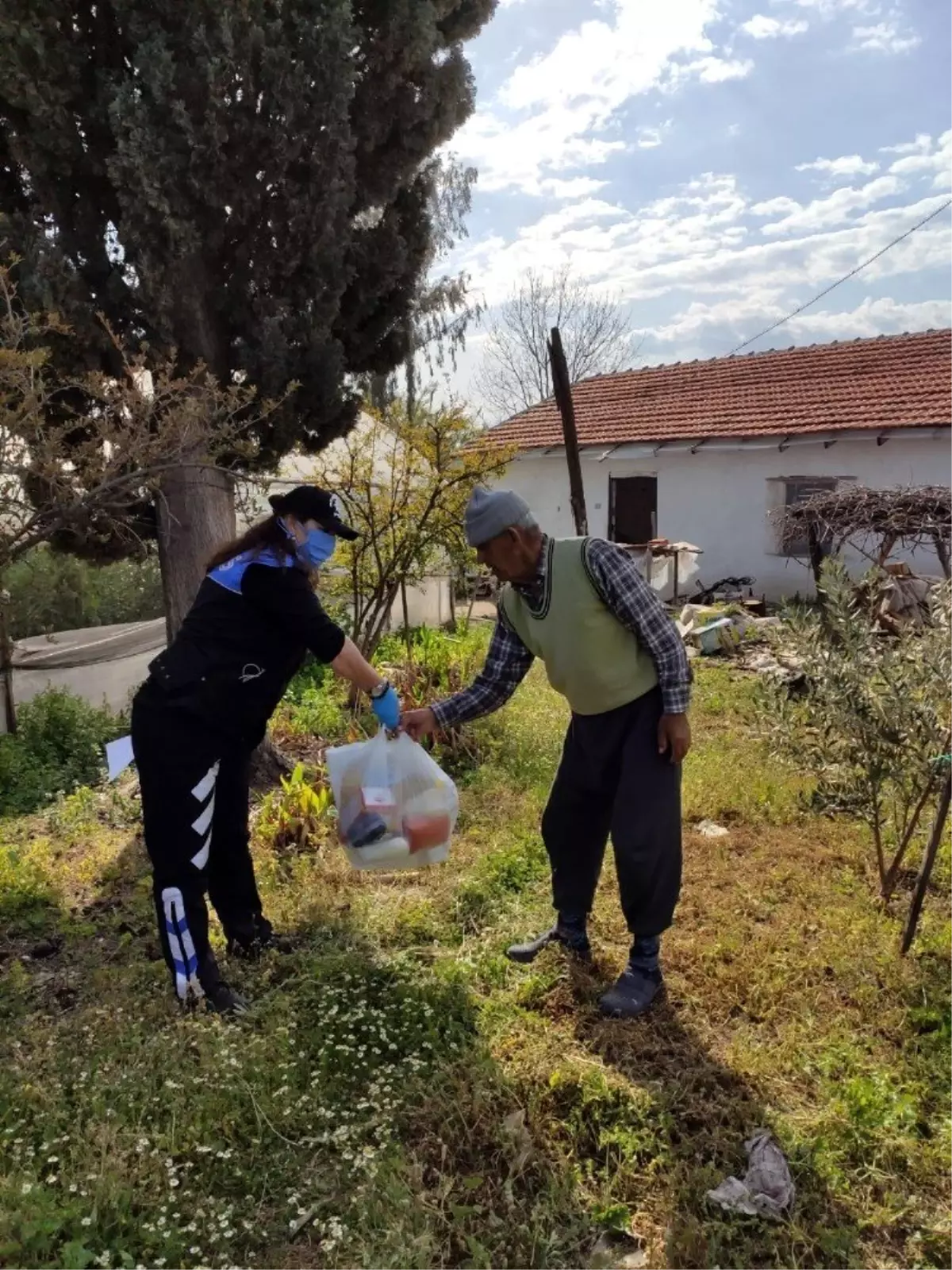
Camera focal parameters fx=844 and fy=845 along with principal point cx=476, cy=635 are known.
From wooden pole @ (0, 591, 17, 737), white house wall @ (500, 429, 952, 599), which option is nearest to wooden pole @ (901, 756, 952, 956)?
wooden pole @ (0, 591, 17, 737)

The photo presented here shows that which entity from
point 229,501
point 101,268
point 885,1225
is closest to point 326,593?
point 229,501

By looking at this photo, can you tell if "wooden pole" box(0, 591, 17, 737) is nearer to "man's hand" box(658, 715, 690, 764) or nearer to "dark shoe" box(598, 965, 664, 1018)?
"dark shoe" box(598, 965, 664, 1018)

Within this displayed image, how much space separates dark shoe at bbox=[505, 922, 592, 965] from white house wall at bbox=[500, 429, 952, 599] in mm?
10292

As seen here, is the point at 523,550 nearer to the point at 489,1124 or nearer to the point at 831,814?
the point at 489,1124

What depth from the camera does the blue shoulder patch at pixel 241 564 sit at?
2.72 metres

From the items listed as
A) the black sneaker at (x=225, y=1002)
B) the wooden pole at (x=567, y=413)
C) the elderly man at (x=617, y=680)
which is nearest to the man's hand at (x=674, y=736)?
the elderly man at (x=617, y=680)

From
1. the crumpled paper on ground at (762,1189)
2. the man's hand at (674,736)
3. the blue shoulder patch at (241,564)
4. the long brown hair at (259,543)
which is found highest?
the long brown hair at (259,543)

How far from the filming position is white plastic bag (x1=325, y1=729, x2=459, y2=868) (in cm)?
294

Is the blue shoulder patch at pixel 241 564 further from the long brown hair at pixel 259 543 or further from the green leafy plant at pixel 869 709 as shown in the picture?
the green leafy plant at pixel 869 709

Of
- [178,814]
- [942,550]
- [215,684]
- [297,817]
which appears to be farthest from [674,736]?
[942,550]

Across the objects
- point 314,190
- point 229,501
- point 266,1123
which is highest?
point 314,190

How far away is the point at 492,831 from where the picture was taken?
4.34 metres

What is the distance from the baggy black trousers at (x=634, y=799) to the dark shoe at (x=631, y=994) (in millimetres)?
152

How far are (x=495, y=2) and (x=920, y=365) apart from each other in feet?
33.6
